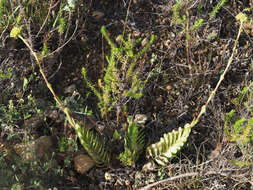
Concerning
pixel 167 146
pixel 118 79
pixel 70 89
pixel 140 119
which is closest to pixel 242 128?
pixel 167 146

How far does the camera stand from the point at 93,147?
1559 millimetres

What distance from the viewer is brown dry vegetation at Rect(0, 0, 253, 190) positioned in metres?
1.65

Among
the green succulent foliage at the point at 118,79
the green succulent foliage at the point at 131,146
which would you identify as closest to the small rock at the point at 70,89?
the green succulent foliage at the point at 118,79

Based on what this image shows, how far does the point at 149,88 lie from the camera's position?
2.02 m

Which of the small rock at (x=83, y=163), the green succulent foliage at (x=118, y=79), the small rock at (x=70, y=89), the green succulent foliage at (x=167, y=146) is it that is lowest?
the small rock at (x=83, y=163)

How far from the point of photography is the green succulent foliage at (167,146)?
1.55m

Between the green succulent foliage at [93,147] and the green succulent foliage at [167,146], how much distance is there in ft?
0.90

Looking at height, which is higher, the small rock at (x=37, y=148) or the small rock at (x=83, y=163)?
the small rock at (x=37, y=148)

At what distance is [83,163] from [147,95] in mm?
664

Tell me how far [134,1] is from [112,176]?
58.6 inches

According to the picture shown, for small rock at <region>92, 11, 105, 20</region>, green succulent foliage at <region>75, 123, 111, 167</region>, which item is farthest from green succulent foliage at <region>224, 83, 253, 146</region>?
small rock at <region>92, 11, 105, 20</region>

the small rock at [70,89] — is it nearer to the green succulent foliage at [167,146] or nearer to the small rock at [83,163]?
the small rock at [83,163]

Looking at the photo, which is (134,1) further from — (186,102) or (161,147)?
(161,147)

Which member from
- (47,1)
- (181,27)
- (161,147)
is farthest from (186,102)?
(47,1)
